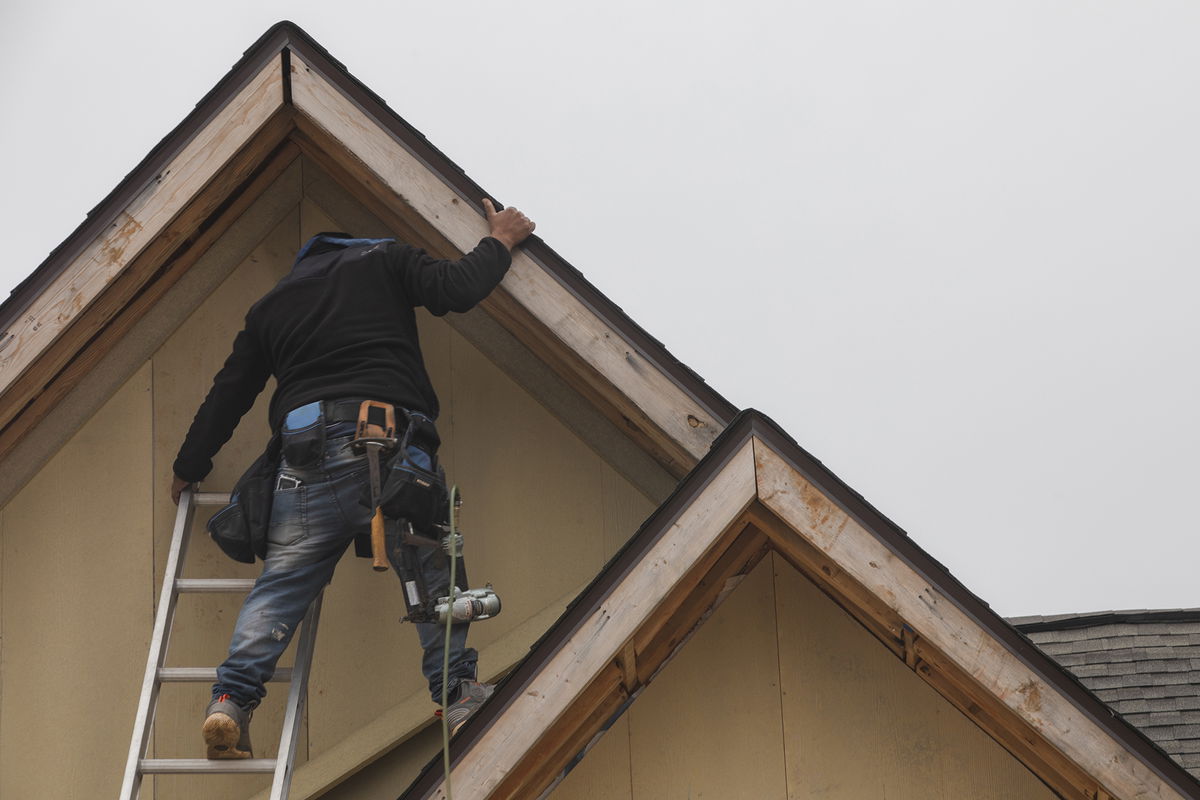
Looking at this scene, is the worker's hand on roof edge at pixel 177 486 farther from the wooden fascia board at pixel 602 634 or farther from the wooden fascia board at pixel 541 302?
the wooden fascia board at pixel 602 634

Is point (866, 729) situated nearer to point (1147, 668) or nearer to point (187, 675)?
point (187, 675)

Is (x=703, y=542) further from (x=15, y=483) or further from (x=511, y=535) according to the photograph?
(x=15, y=483)

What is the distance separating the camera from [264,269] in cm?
565

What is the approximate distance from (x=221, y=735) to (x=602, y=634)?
126 cm

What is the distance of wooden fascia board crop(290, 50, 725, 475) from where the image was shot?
4.73 m

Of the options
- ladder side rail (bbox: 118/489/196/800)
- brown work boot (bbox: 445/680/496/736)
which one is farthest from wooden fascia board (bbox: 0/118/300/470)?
brown work boot (bbox: 445/680/496/736)

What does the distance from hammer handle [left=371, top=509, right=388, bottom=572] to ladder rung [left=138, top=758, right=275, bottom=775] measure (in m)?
0.76

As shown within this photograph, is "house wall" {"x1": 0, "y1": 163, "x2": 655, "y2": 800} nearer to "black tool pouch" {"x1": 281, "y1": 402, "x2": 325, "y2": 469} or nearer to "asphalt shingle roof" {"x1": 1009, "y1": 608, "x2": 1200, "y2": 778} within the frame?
"black tool pouch" {"x1": 281, "y1": 402, "x2": 325, "y2": 469}

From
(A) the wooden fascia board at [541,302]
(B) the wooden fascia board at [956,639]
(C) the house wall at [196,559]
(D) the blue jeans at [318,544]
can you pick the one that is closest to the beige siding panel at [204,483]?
(C) the house wall at [196,559]

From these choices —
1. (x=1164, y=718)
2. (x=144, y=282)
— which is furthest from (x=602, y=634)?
(x=1164, y=718)

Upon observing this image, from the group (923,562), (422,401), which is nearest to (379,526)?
(422,401)

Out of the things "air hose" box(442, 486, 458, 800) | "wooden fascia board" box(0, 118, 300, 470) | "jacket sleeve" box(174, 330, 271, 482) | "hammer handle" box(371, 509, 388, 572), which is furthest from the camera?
"wooden fascia board" box(0, 118, 300, 470)

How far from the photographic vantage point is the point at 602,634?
13.3ft

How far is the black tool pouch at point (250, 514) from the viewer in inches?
179
